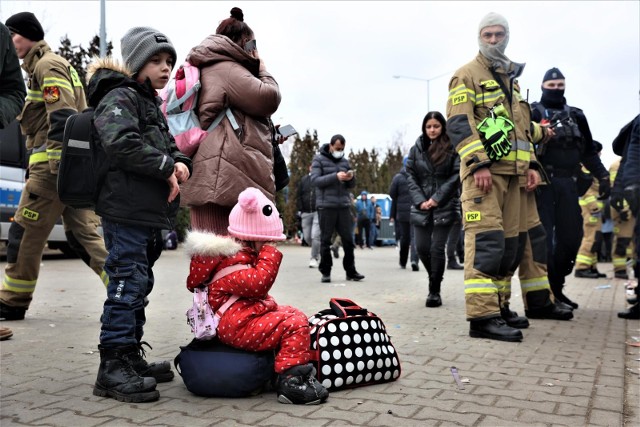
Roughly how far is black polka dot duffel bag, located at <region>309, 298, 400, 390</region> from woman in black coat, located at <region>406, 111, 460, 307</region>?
11.9 ft

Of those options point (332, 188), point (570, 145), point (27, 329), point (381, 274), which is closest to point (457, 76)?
point (570, 145)

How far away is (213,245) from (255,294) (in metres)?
0.34

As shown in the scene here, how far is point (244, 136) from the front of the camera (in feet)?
14.7

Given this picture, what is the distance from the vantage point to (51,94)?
229 inches

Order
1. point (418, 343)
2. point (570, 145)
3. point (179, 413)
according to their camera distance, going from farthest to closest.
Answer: point (570, 145)
point (418, 343)
point (179, 413)

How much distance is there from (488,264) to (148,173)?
301 cm

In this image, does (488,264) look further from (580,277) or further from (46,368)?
(580,277)

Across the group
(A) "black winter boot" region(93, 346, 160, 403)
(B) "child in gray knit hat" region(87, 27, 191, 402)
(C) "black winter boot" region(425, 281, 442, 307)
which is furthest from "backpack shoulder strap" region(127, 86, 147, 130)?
(C) "black winter boot" region(425, 281, 442, 307)

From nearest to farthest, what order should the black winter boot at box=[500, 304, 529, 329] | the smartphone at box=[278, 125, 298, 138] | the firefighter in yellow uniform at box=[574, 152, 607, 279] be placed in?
the smartphone at box=[278, 125, 298, 138] < the black winter boot at box=[500, 304, 529, 329] < the firefighter in yellow uniform at box=[574, 152, 607, 279]

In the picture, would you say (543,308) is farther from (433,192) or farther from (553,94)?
(553,94)

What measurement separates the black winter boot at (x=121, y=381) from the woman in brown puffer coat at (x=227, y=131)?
1141 millimetres

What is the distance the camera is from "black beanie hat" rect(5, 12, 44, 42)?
595 cm

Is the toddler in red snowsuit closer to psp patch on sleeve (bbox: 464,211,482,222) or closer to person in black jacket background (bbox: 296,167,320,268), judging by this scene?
psp patch on sleeve (bbox: 464,211,482,222)

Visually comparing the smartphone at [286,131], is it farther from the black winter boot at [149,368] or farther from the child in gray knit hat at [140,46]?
the black winter boot at [149,368]
